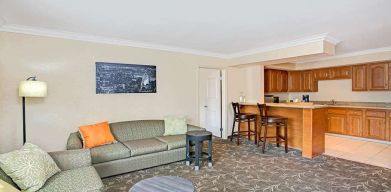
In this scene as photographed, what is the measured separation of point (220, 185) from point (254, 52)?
3.25m

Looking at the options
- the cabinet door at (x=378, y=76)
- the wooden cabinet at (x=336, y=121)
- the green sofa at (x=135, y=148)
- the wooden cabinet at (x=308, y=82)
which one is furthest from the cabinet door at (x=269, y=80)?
the green sofa at (x=135, y=148)

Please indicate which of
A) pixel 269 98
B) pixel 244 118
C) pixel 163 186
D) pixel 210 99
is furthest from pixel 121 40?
pixel 269 98

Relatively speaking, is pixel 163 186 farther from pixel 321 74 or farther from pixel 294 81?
pixel 294 81

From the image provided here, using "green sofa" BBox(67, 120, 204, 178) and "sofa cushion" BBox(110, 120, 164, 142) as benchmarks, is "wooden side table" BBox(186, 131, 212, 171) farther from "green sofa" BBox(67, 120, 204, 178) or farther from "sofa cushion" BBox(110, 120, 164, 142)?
"sofa cushion" BBox(110, 120, 164, 142)

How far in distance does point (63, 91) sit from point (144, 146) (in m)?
1.69

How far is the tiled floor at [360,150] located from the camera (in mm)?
4062

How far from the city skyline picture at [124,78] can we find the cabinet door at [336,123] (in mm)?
5119

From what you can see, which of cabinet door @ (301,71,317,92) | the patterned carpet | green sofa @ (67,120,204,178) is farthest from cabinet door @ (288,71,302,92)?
green sofa @ (67,120,204,178)

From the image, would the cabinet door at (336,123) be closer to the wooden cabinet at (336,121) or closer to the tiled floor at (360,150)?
the wooden cabinet at (336,121)

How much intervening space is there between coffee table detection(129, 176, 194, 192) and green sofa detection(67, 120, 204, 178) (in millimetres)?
1317

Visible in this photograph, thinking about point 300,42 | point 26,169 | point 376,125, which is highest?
point 300,42

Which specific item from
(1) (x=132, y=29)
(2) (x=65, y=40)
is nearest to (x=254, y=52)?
(1) (x=132, y=29)

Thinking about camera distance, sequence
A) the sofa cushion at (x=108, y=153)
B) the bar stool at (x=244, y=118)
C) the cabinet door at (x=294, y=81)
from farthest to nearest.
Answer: the cabinet door at (x=294, y=81), the bar stool at (x=244, y=118), the sofa cushion at (x=108, y=153)

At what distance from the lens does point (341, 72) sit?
20.5 ft
